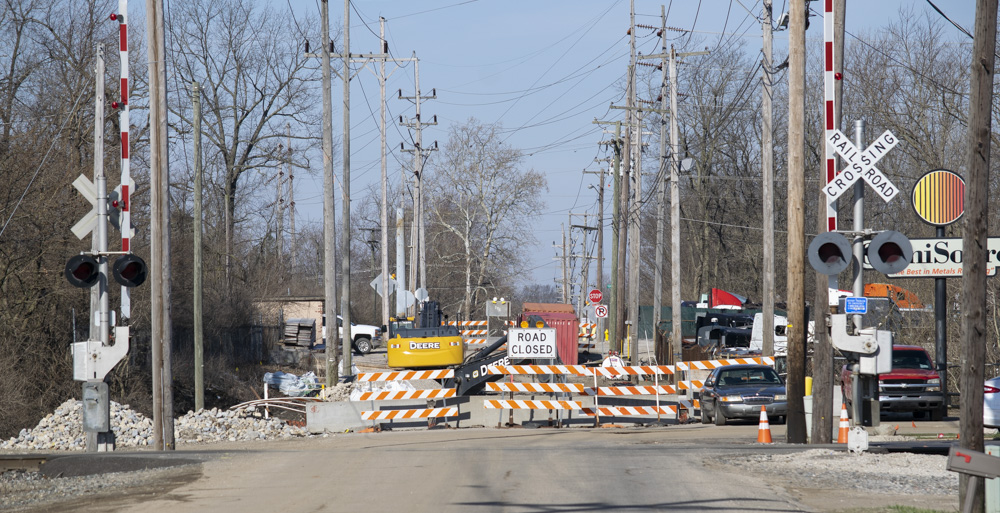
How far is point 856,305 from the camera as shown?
12234 mm

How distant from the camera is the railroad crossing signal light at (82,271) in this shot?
13781 mm

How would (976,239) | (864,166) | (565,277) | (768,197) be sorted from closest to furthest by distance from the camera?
(976,239) → (864,166) → (768,197) → (565,277)

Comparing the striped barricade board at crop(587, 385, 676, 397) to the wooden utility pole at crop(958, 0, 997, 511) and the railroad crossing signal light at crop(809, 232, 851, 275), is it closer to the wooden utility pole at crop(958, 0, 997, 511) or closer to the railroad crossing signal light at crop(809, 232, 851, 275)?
the railroad crossing signal light at crop(809, 232, 851, 275)

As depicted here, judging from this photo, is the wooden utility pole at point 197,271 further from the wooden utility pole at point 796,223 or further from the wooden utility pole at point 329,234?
the wooden utility pole at point 796,223

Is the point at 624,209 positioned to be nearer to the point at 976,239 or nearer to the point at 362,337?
the point at 362,337

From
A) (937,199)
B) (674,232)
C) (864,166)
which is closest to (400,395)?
(937,199)

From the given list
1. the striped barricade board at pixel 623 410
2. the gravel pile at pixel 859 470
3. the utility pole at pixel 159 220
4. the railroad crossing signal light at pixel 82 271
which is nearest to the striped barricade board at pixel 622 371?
the striped barricade board at pixel 623 410

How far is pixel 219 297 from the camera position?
42156mm

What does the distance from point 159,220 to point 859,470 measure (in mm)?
11523

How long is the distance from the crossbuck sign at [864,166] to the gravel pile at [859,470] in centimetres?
336

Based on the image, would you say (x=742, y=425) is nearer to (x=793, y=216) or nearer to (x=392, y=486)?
(x=793, y=216)

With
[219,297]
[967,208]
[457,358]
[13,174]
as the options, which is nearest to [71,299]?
[13,174]

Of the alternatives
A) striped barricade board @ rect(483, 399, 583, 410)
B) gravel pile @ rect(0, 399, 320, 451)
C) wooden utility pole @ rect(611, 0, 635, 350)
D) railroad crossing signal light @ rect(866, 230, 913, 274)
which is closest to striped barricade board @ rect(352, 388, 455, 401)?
striped barricade board @ rect(483, 399, 583, 410)

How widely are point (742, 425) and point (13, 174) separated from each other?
1911 centimetres
